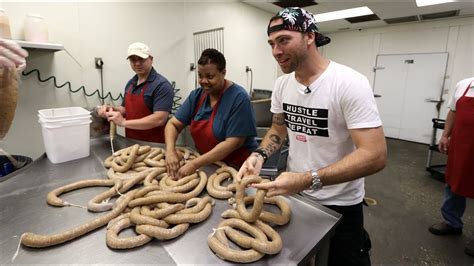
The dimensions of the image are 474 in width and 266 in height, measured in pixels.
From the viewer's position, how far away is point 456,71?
468 centimetres

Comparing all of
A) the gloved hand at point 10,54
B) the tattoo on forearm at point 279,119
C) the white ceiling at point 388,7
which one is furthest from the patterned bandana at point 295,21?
the white ceiling at point 388,7

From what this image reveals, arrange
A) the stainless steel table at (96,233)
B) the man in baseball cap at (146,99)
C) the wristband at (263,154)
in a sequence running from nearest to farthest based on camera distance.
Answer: the stainless steel table at (96,233), the wristband at (263,154), the man in baseball cap at (146,99)

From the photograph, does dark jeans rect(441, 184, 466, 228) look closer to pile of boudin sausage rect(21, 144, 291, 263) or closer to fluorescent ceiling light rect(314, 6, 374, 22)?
pile of boudin sausage rect(21, 144, 291, 263)

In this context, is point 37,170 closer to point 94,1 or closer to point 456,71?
point 94,1

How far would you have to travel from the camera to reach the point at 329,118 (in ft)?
3.26

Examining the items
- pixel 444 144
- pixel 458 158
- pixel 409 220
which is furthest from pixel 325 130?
pixel 409 220

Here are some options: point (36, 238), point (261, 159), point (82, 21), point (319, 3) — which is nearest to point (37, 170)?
point (36, 238)

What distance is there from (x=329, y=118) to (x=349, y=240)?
52cm

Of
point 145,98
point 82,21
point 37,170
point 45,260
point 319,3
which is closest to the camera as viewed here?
point 45,260

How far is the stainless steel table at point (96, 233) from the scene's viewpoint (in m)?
0.69

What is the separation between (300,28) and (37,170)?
53.8 inches

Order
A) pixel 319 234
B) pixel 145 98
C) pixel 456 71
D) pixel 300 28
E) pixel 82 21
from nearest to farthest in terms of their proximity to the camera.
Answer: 1. pixel 319 234
2. pixel 300 28
3. pixel 145 98
4. pixel 82 21
5. pixel 456 71

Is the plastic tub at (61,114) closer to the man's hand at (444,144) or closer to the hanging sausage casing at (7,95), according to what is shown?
the hanging sausage casing at (7,95)

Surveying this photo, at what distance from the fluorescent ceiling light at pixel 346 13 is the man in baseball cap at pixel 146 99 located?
12.3 ft
